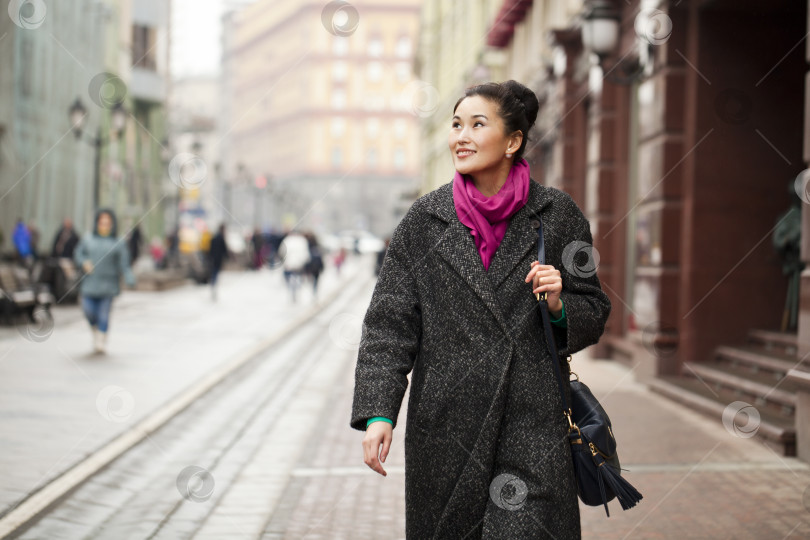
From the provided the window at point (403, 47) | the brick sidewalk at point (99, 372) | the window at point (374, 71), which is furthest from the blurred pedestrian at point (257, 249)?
the window at point (403, 47)

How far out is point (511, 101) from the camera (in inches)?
119

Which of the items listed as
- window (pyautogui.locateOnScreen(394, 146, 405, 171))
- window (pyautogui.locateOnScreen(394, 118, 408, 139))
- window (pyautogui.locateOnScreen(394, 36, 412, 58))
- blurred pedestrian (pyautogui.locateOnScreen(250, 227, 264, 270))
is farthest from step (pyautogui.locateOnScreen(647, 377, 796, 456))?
window (pyautogui.locateOnScreen(394, 36, 412, 58))

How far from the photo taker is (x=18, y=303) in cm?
A: 1588

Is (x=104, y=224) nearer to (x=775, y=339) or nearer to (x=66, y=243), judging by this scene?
(x=775, y=339)

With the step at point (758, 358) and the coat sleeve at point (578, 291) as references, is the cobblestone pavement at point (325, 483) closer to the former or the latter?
the step at point (758, 358)

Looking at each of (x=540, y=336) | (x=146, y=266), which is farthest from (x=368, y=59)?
(x=540, y=336)

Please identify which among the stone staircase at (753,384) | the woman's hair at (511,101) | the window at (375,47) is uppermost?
the window at (375,47)

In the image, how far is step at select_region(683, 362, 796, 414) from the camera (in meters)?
8.27

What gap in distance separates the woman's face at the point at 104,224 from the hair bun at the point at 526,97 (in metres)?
10.6

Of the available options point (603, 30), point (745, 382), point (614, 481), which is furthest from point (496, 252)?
point (603, 30)

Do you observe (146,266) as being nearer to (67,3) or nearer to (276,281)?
(276,281)

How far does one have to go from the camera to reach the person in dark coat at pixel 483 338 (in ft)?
9.58

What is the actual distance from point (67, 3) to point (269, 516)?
29.9 m

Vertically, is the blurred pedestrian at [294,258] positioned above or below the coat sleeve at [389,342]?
below
